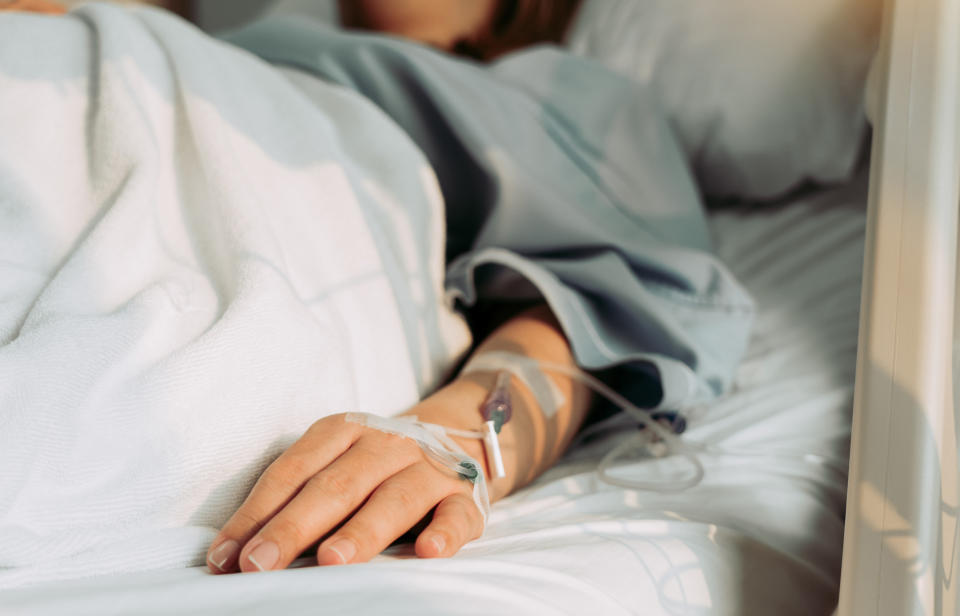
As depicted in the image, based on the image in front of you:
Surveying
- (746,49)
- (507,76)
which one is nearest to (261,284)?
(507,76)

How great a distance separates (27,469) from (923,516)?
15.5 inches

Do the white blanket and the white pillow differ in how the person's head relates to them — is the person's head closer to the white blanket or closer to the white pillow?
the white pillow

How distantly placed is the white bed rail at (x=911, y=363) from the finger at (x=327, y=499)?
233 mm

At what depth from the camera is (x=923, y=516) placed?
0.34 meters

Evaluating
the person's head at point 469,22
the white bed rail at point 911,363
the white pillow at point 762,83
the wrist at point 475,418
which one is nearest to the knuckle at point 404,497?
the wrist at point 475,418

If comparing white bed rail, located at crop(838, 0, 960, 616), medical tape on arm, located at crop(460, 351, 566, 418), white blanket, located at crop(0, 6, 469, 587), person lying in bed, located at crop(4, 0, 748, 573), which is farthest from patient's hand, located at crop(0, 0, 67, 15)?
white bed rail, located at crop(838, 0, 960, 616)

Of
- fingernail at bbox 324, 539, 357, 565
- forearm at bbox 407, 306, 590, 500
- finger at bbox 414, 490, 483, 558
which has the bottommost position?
forearm at bbox 407, 306, 590, 500

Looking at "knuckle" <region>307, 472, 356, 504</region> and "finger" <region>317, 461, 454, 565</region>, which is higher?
"knuckle" <region>307, 472, 356, 504</region>

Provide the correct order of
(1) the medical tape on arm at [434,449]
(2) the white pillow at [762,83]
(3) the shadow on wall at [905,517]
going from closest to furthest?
(3) the shadow on wall at [905,517], (1) the medical tape on arm at [434,449], (2) the white pillow at [762,83]

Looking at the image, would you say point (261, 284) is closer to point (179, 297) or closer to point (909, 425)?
point (179, 297)

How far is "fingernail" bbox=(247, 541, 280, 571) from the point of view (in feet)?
1.20

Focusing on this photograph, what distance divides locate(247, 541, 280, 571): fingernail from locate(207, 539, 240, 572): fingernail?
0.06ft

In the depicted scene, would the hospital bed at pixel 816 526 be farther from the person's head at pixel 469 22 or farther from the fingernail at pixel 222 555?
the person's head at pixel 469 22

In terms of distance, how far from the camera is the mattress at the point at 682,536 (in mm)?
338
